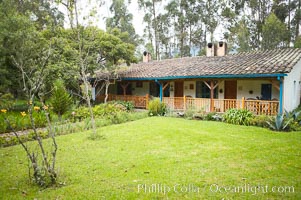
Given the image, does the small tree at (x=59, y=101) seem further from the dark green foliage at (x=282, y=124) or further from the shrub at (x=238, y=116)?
the dark green foliage at (x=282, y=124)

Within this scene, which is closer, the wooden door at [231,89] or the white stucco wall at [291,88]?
the white stucco wall at [291,88]

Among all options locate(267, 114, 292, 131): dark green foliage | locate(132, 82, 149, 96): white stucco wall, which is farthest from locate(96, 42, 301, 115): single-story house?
locate(132, 82, 149, 96): white stucco wall

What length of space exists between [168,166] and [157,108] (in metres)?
9.38

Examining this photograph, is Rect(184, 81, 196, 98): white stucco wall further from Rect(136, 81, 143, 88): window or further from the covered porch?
Rect(136, 81, 143, 88): window

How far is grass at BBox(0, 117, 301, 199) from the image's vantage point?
4348mm

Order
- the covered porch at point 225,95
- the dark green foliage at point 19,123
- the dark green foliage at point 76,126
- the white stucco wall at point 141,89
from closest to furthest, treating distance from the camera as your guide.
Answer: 1. the dark green foliage at point 76,126
2. the dark green foliage at point 19,123
3. the covered porch at point 225,95
4. the white stucco wall at point 141,89

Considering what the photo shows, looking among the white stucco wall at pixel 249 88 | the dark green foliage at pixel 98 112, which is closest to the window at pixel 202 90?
the white stucco wall at pixel 249 88

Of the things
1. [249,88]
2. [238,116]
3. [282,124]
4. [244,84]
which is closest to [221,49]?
[244,84]

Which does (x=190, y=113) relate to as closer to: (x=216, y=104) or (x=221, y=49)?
(x=216, y=104)

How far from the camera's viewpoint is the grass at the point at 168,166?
435 centimetres

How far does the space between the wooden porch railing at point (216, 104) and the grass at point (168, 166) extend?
2933 mm

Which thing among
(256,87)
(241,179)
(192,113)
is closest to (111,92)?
(192,113)

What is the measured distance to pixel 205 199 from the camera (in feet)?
13.1

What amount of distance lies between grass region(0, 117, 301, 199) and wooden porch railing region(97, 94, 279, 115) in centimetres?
293
